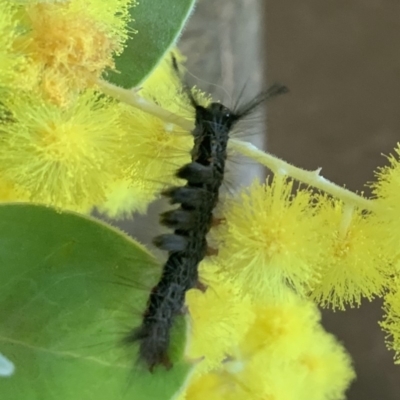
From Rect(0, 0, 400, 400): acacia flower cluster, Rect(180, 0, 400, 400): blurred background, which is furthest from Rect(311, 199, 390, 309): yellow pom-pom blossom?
Rect(180, 0, 400, 400): blurred background

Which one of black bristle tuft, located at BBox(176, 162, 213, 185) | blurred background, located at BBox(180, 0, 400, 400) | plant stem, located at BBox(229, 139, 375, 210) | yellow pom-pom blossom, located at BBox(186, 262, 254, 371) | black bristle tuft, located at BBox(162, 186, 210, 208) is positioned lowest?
yellow pom-pom blossom, located at BBox(186, 262, 254, 371)

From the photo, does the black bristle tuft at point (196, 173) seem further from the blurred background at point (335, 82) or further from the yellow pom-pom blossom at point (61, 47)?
the blurred background at point (335, 82)

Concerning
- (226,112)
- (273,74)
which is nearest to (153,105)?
(226,112)

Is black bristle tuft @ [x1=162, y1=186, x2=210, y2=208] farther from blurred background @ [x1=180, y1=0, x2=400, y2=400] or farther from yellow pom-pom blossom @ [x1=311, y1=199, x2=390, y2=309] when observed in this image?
blurred background @ [x1=180, y1=0, x2=400, y2=400]

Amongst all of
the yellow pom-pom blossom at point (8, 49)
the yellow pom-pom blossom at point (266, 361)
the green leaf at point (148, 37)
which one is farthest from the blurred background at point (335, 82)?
the yellow pom-pom blossom at point (8, 49)

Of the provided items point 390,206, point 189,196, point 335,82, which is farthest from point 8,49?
point 335,82

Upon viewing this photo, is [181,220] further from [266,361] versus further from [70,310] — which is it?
[266,361]
